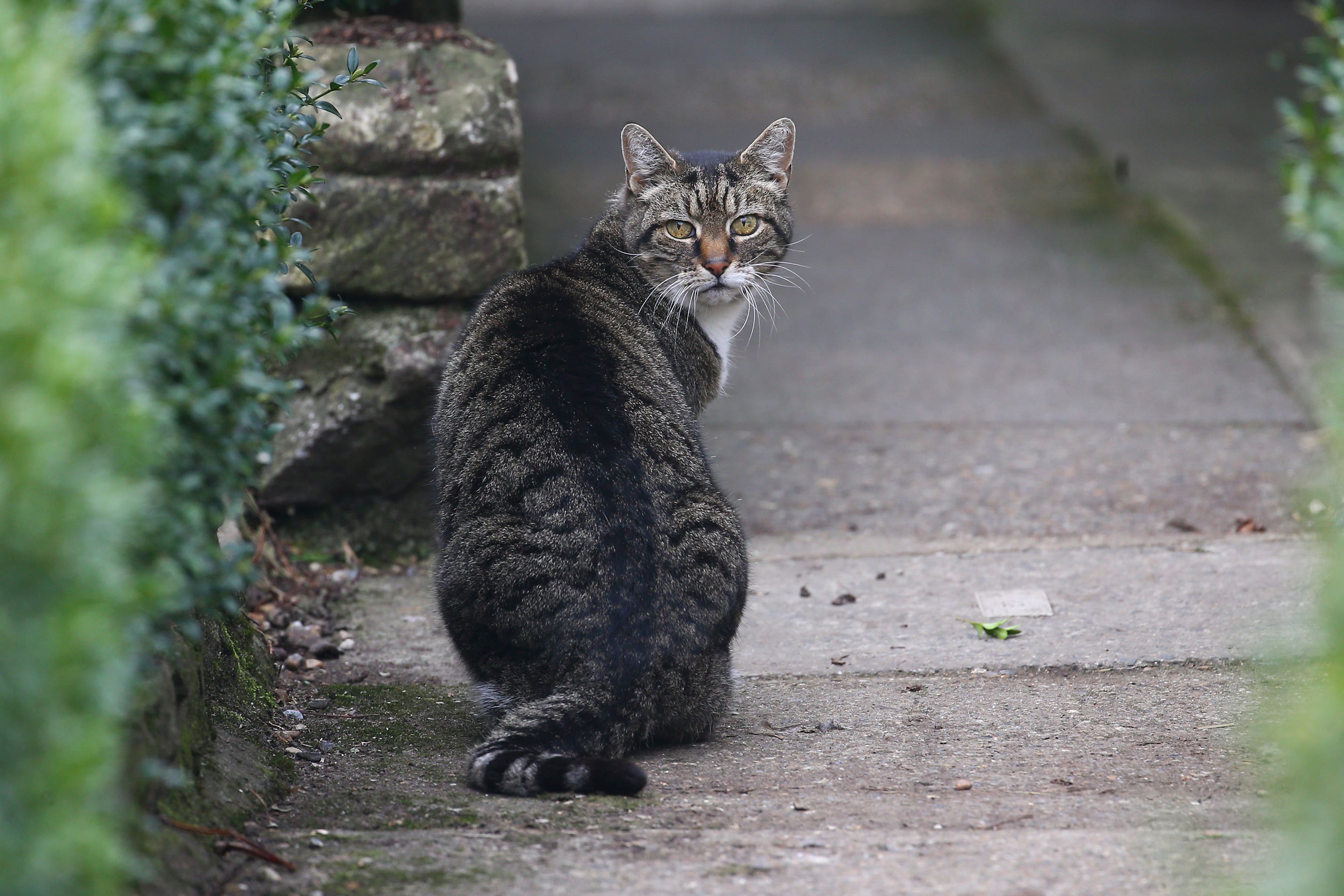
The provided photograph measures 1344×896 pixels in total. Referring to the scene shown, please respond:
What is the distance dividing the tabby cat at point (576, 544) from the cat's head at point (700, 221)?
34cm

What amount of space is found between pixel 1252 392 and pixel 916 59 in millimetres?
6820

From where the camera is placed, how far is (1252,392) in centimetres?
621

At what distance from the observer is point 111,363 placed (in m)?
1.76

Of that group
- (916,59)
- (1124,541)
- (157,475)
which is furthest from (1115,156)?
(157,475)

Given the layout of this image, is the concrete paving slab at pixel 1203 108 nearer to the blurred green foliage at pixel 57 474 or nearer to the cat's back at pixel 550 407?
the cat's back at pixel 550 407

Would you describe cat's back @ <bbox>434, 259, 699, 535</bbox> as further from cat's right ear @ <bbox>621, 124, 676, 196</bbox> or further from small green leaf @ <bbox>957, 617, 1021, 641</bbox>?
small green leaf @ <bbox>957, 617, 1021, 641</bbox>

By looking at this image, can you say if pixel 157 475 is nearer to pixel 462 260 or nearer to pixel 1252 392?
pixel 462 260

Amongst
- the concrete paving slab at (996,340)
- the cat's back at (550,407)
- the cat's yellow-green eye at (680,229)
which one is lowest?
the concrete paving slab at (996,340)

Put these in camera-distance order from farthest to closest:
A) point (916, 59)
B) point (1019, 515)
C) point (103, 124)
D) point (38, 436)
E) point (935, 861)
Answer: point (916, 59), point (1019, 515), point (935, 861), point (103, 124), point (38, 436)

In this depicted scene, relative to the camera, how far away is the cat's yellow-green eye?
14.4 feet

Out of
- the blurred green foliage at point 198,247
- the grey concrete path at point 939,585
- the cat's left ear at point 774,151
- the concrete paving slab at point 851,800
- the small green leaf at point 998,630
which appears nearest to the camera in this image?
the blurred green foliage at point 198,247

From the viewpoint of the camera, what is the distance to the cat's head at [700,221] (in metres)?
4.36

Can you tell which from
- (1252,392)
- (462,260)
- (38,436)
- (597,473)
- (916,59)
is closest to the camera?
(38,436)

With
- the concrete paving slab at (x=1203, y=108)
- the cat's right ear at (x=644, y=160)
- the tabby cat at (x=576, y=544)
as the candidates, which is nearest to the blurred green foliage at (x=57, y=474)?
the tabby cat at (x=576, y=544)
